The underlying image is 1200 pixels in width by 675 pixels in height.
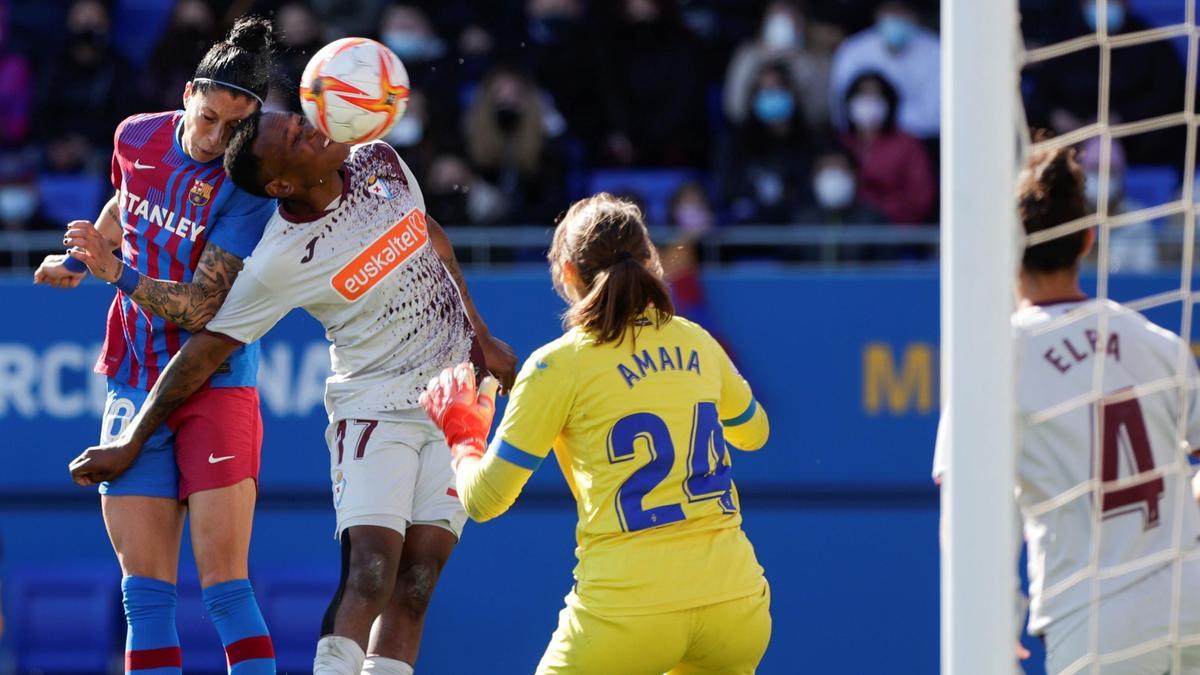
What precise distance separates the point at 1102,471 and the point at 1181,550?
295 mm

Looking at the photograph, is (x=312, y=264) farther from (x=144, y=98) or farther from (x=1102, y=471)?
(x=144, y=98)

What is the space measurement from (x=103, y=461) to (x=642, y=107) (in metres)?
5.90

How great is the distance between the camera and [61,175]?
9695 mm

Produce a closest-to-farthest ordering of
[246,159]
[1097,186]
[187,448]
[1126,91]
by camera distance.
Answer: [246,159] < [187,448] < [1097,186] < [1126,91]

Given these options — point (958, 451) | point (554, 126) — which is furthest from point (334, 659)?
point (554, 126)

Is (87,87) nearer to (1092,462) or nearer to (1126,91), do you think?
(1126,91)

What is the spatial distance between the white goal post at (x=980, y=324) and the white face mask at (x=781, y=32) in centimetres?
698

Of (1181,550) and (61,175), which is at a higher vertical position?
(61,175)

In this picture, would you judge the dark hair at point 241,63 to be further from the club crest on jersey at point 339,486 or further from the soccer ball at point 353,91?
the club crest on jersey at point 339,486

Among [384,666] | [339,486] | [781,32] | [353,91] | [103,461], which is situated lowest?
[384,666]

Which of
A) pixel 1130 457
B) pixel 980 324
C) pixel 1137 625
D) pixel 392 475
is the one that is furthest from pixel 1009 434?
pixel 392 475

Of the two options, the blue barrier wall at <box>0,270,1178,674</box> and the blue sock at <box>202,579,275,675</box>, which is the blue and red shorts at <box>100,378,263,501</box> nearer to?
the blue sock at <box>202,579,275,675</box>

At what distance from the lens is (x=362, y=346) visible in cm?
477

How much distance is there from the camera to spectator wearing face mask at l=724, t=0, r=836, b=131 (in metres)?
9.99
